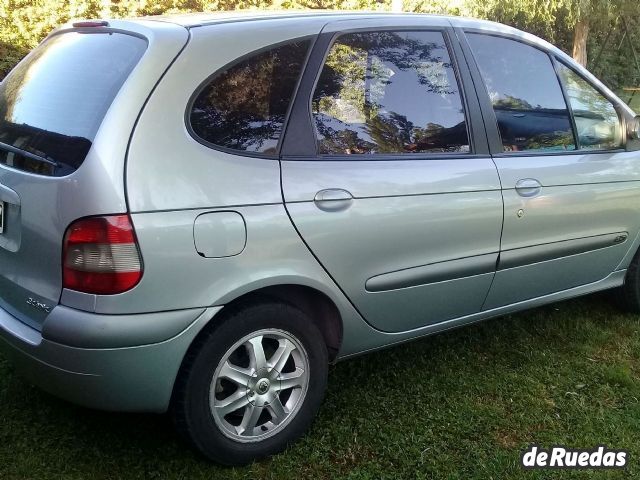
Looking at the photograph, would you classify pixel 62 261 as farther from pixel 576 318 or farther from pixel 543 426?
pixel 576 318

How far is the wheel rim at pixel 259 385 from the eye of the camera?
8.02ft

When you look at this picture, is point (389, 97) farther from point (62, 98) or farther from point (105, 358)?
point (105, 358)

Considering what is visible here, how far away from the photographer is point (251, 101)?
2418mm

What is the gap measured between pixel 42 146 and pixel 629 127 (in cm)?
307

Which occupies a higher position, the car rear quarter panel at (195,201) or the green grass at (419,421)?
the car rear quarter panel at (195,201)

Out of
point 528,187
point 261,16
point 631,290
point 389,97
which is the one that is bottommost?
point 631,290

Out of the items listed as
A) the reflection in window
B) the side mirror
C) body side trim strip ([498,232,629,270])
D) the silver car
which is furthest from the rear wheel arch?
the side mirror

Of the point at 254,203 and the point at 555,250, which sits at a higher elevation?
the point at 254,203

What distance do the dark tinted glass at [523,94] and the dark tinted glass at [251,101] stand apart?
42.6 inches

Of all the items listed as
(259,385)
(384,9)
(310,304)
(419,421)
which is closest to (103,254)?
(259,385)

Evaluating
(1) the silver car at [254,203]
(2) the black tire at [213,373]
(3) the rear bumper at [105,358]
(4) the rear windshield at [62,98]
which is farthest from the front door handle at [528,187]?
(4) the rear windshield at [62,98]

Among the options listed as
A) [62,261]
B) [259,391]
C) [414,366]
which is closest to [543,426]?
[414,366]

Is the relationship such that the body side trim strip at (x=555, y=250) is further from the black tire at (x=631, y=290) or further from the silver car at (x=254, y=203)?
the black tire at (x=631, y=290)

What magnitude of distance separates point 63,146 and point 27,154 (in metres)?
0.22
